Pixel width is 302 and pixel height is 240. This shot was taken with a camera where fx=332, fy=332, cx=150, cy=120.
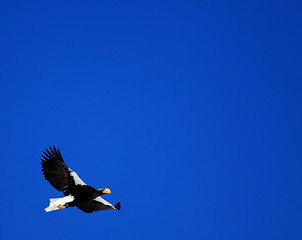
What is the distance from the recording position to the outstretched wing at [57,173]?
13.9 m

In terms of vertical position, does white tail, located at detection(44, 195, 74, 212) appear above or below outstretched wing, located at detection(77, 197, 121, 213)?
below

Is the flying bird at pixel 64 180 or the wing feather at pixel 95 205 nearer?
the flying bird at pixel 64 180

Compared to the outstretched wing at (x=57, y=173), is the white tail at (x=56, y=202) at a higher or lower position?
lower

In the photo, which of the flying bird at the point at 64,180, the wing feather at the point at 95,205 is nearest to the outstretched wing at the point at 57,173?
the flying bird at the point at 64,180

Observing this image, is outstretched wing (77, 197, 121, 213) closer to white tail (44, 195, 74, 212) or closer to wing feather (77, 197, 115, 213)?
wing feather (77, 197, 115, 213)

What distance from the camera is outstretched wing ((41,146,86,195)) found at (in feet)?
45.8

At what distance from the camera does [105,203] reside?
1562 cm

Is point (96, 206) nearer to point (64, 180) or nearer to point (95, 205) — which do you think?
point (95, 205)

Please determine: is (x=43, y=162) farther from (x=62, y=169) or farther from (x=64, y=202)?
(x=64, y=202)

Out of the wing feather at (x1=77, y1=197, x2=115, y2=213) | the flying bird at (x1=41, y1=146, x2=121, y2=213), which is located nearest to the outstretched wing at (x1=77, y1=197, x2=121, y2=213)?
the wing feather at (x1=77, y1=197, x2=115, y2=213)

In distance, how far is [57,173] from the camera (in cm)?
1405

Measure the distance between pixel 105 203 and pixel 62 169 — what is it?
9.47 feet

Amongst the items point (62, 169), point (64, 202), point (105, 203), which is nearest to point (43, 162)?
point (62, 169)

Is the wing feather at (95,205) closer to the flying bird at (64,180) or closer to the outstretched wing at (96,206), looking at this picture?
the outstretched wing at (96,206)
